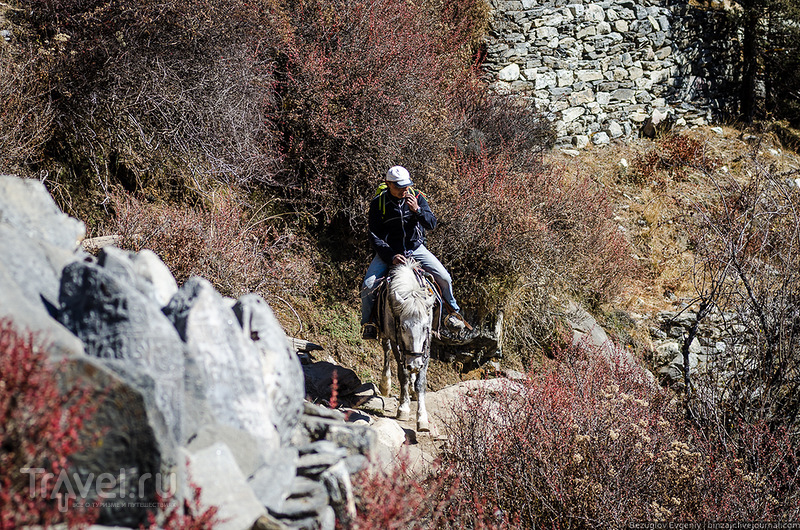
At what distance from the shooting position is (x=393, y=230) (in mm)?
6070

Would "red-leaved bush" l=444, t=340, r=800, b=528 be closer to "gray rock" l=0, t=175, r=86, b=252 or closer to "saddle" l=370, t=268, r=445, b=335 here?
"saddle" l=370, t=268, r=445, b=335

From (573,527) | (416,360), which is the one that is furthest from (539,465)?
(416,360)

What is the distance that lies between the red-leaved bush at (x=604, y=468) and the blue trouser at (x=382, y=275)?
144 cm

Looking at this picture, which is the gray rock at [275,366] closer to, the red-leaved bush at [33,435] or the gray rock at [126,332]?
the gray rock at [126,332]

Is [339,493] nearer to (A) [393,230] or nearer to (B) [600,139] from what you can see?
(A) [393,230]

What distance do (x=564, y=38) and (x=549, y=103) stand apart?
1.75 metres

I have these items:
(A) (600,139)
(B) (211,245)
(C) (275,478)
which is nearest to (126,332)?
(C) (275,478)

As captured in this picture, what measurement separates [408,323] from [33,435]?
3.66 metres

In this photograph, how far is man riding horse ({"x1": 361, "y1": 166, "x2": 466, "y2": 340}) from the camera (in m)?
5.83

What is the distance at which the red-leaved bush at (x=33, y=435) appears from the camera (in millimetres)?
2127

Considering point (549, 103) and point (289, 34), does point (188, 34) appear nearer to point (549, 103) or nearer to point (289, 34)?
point (289, 34)

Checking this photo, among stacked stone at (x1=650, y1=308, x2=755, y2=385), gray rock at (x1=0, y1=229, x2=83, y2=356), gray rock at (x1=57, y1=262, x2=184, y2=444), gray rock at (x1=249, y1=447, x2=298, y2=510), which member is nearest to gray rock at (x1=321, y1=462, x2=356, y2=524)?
gray rock at (x1=249, y1=447, x2=298, y2=510)

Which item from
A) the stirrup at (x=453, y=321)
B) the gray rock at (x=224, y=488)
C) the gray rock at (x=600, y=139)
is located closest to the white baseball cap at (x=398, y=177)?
the stirrup at (x=453, y=321)

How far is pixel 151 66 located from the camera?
23.5ft
